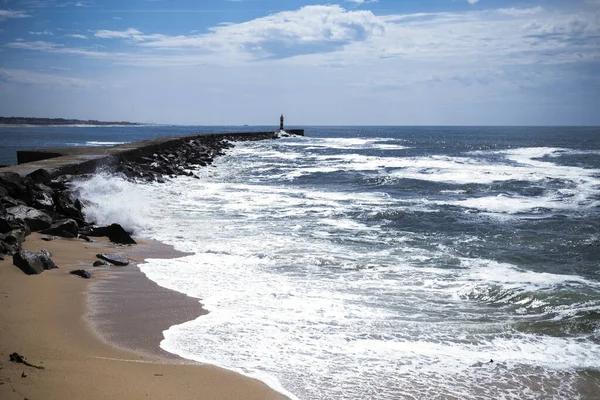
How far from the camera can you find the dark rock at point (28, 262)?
574 cm

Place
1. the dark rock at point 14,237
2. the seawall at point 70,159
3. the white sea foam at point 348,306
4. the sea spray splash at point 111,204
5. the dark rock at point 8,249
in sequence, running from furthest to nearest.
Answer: the seawall at point 70,159 → the sea spray splash at point 111,204 → the dark rock at point 14,237 → the dark rock at point 8,249 → the white sea foam at point 348,306

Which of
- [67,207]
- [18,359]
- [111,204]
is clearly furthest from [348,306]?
[111,204]

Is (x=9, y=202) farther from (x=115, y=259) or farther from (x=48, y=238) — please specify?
(x=115, y=259)

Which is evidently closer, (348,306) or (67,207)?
(348,306)

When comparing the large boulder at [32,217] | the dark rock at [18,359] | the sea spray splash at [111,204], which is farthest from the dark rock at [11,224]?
the dark rock at [18,359]

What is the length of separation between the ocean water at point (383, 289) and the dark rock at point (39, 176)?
0.70 metres

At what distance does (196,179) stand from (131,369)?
15.4m

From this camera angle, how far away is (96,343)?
4219 mm

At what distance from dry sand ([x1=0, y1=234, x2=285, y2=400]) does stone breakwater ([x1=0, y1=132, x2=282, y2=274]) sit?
1.74 ft

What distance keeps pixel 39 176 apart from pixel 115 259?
477cm

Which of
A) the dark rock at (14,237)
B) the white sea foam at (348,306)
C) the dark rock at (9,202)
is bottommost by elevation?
the white sea foam at (348,306)

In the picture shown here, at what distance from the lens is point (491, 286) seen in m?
6.49

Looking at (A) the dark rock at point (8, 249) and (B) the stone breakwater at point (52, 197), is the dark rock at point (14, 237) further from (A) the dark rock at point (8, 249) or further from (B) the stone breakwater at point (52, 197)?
(A) the dark rock at point (8, 249)

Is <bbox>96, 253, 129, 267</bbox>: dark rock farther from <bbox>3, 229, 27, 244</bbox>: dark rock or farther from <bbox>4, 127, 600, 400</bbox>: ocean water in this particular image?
<bbox>3, 229, 27, 244</bbox>: dark rock
